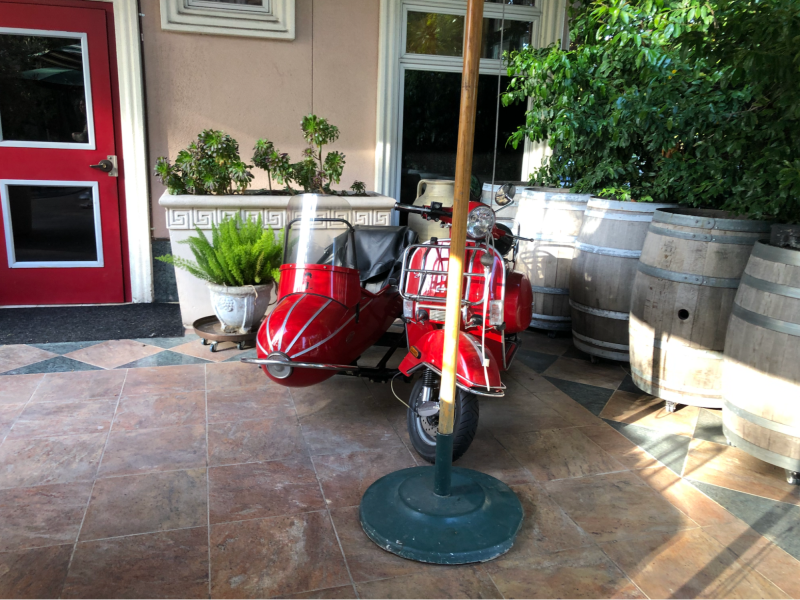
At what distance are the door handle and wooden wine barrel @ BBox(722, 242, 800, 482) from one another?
173 inches

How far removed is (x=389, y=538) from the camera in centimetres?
214

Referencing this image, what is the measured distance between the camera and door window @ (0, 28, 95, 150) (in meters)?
4.59

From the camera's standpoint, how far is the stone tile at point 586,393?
342 centimetres

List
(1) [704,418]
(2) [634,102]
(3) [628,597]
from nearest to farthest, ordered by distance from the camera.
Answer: (3) [628,597]
(1) [704,418]
(2) [634,102]

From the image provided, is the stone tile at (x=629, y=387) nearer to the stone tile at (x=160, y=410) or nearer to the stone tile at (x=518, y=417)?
the stone tile at (x=518, y=417)

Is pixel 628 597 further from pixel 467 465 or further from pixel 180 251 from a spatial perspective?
pixel 180 251

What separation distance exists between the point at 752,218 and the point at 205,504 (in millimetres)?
2828

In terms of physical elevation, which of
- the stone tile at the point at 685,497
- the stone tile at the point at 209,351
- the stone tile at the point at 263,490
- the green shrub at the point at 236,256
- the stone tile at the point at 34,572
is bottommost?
the stone tile at the point at 34,572

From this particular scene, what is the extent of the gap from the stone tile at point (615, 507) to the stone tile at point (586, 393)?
2.40 ft

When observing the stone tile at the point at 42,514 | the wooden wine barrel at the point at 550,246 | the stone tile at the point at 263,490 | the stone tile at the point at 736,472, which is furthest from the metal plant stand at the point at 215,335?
the stone tile at the point at 736,472

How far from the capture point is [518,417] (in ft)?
10.6

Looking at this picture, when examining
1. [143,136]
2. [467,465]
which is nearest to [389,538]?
[467,465]

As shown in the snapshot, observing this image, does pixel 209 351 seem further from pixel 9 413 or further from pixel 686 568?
pixel 686 568

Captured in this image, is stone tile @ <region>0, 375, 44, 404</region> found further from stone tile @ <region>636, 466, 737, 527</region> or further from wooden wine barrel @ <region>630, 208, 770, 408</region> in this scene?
wooden wine barrel @ <region>630, 208, 770, 408</region>
